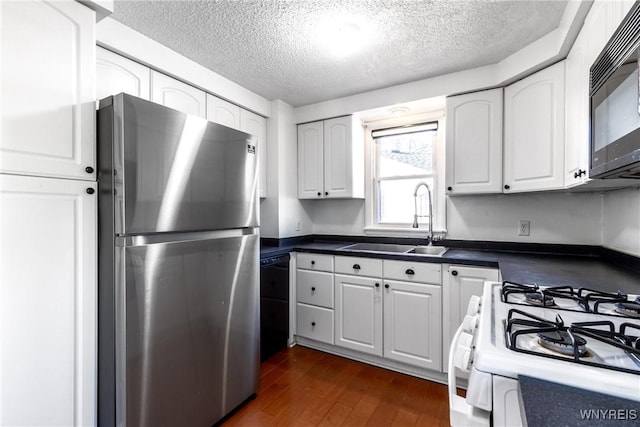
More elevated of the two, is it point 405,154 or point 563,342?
point 405,154

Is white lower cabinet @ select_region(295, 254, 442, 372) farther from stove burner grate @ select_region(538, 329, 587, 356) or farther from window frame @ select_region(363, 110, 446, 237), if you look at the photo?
stove burner grate @ select_region(538, 329, 587, 356)

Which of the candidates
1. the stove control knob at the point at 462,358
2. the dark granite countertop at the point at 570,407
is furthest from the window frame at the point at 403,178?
the dark granite countertop at the point at 570,407

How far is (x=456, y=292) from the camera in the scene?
1.96m

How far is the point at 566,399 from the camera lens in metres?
0.54

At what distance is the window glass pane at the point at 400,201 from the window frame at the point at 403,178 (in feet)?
0.10

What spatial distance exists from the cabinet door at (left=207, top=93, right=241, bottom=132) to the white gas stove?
218 centimetres

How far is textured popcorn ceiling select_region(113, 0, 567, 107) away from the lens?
5.02 ft

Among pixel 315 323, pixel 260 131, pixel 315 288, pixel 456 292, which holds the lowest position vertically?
pixel 315 323

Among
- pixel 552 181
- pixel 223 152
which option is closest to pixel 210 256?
pixel 223 152

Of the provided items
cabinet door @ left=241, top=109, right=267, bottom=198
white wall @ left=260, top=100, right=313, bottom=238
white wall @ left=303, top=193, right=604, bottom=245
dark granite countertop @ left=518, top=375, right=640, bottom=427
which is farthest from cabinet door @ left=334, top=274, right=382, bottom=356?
dark granite countertop @ left=518, top=375, right=640, bottom=427

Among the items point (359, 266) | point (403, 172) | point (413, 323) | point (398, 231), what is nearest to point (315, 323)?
point (359, 266)

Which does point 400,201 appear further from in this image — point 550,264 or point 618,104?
point 618,104

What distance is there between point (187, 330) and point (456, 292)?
1652 mm

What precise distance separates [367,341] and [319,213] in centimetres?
142
